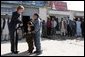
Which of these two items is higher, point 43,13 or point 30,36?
point 43,13

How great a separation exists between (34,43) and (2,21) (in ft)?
20.9

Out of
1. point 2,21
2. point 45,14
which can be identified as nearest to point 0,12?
point 2,21

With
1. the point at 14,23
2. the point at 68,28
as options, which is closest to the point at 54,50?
the point at 14,23

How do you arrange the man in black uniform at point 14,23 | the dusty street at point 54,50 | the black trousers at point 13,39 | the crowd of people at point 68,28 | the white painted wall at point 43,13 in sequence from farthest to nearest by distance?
the white painted wall at point 43,13 < the crowd of people at point 68,28 < the dusty street at point 54,50 < the black trousers at point 13,39 < the man in black uniform at point 14,23

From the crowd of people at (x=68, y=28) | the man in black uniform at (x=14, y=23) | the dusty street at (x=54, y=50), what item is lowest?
the dusty street at (x=54, y=50)

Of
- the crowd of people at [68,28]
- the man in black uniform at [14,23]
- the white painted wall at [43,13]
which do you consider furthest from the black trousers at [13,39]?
the white painted wall at [43,13]

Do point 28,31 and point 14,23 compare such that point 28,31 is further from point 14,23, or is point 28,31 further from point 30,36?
point 14,23

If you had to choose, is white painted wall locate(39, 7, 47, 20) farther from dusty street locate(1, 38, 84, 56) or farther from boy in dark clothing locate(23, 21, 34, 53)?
boy in dark clothing locate(23, 21, 34, 53)

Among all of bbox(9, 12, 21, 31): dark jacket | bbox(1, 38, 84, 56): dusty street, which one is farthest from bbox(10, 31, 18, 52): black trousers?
bbox(1, 38, 84, 56): dusty street

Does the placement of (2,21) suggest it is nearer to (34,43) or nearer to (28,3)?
(28,3)

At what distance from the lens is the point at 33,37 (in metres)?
10.4

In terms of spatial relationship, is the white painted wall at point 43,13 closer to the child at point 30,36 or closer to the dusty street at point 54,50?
the dusty street at point 54,50

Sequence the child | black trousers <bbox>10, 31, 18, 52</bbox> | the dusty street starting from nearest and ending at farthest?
1. black trousers <bbox>10, 31, 18, 52</bbox>
2. the child
3. the dusty street

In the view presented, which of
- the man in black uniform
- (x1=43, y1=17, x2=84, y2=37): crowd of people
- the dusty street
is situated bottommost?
the dusty street
